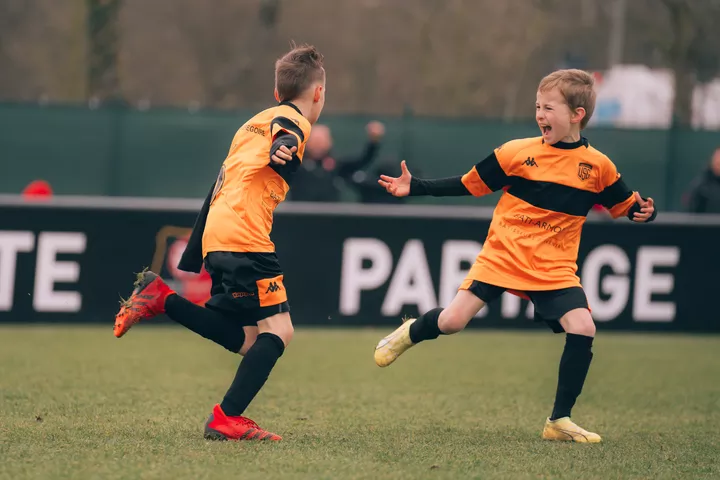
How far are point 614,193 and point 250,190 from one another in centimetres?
193

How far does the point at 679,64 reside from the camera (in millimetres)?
24875

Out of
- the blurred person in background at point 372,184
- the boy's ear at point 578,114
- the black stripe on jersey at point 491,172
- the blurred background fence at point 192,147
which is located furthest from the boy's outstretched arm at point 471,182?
the blurred background fence at point 192,147

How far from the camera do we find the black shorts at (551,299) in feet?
20.2

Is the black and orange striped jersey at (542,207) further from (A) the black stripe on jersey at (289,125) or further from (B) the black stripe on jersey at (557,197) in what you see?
(A) the black stripe on jersey at (289,125)

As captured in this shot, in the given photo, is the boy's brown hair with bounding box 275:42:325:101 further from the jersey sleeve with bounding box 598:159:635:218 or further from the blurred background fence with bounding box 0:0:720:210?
the blurred background fence with bounding box 0:0:720:210

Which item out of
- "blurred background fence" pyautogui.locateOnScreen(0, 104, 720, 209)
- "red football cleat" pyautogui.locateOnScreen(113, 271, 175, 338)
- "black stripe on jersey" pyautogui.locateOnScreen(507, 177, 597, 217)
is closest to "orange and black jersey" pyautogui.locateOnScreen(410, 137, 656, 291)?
"black stripe on jersey" pyautogui.locateOnScreen(507, 177, 597, 217)

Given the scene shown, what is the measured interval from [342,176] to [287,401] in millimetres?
7328

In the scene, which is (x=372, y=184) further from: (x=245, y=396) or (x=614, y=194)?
(x=245, y=396)

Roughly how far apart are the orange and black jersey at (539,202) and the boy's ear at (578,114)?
0.14 metres

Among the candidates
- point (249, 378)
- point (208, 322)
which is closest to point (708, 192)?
point (208, 322)

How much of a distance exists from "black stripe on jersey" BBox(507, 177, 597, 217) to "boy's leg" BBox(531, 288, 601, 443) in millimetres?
416

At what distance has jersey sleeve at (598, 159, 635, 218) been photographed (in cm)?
630

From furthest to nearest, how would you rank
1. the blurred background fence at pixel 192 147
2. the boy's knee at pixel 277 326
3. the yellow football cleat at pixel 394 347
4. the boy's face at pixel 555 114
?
the blurred background fence at pixel 192 147, the yellow football cleat at pixel 394 347, the boy's face at pixel 555 114, the boy's knee at pixel 277 326

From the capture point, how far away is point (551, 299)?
244 inches
